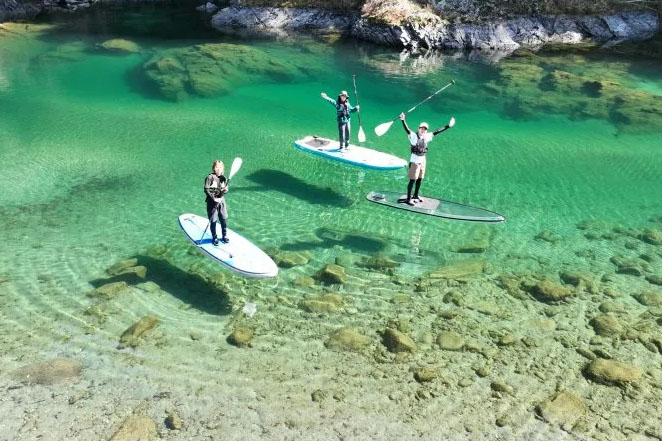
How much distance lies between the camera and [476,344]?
11859 millimetres

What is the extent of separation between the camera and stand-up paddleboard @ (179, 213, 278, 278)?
42.2 feet

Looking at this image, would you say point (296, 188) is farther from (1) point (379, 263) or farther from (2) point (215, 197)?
(2) point (215, 197)

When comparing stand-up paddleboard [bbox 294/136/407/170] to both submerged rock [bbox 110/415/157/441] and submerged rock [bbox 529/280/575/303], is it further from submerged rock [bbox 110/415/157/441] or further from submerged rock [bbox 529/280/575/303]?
submerged rock [bbox 110/415/157/441]

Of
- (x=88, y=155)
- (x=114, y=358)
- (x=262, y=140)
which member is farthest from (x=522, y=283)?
(x=88, y=155)

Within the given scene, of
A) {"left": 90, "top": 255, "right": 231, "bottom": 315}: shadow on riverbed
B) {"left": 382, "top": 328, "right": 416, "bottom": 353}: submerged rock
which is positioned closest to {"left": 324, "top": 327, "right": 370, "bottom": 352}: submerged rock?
{"left": 382, "top": 328, "right": 416, "bottom": 353}: submerged rock

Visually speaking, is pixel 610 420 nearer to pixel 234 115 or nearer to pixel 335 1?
pixel 234 115

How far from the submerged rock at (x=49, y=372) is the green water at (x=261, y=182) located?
61 cm

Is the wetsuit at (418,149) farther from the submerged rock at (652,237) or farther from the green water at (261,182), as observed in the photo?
the submerged rock at (652,237)

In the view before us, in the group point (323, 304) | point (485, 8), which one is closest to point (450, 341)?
point (323, 304)

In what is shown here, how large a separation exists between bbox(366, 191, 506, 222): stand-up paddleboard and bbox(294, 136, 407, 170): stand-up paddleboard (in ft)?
6.66

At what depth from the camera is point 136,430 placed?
944 cm

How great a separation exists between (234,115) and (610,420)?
2257 cm

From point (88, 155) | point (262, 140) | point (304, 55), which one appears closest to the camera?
point (88, 155)

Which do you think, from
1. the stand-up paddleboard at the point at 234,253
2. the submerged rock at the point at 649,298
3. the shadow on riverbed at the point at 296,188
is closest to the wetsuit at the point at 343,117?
the shadow on riverbed at the point at 296,188
